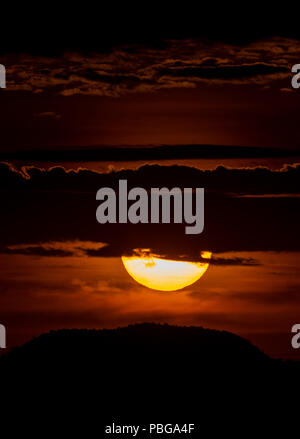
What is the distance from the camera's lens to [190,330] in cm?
2234

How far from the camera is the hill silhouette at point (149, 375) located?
2017cm

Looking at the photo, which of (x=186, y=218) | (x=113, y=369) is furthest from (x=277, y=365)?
(x=186, y=218)

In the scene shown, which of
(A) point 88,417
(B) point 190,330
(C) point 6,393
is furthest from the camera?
(B) point 190,330

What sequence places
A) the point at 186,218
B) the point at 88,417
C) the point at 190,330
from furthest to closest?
1. the point at 190,330
2. the point at 88,417
3. the point at 186,218

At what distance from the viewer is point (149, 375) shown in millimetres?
21766

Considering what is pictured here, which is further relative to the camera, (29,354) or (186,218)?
A: (29,354)

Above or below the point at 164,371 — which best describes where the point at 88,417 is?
below

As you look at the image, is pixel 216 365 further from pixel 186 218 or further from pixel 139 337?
pixel 186 218

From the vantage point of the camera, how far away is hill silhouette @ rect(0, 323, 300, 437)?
66.2 ft

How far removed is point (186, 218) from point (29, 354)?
677 cm
